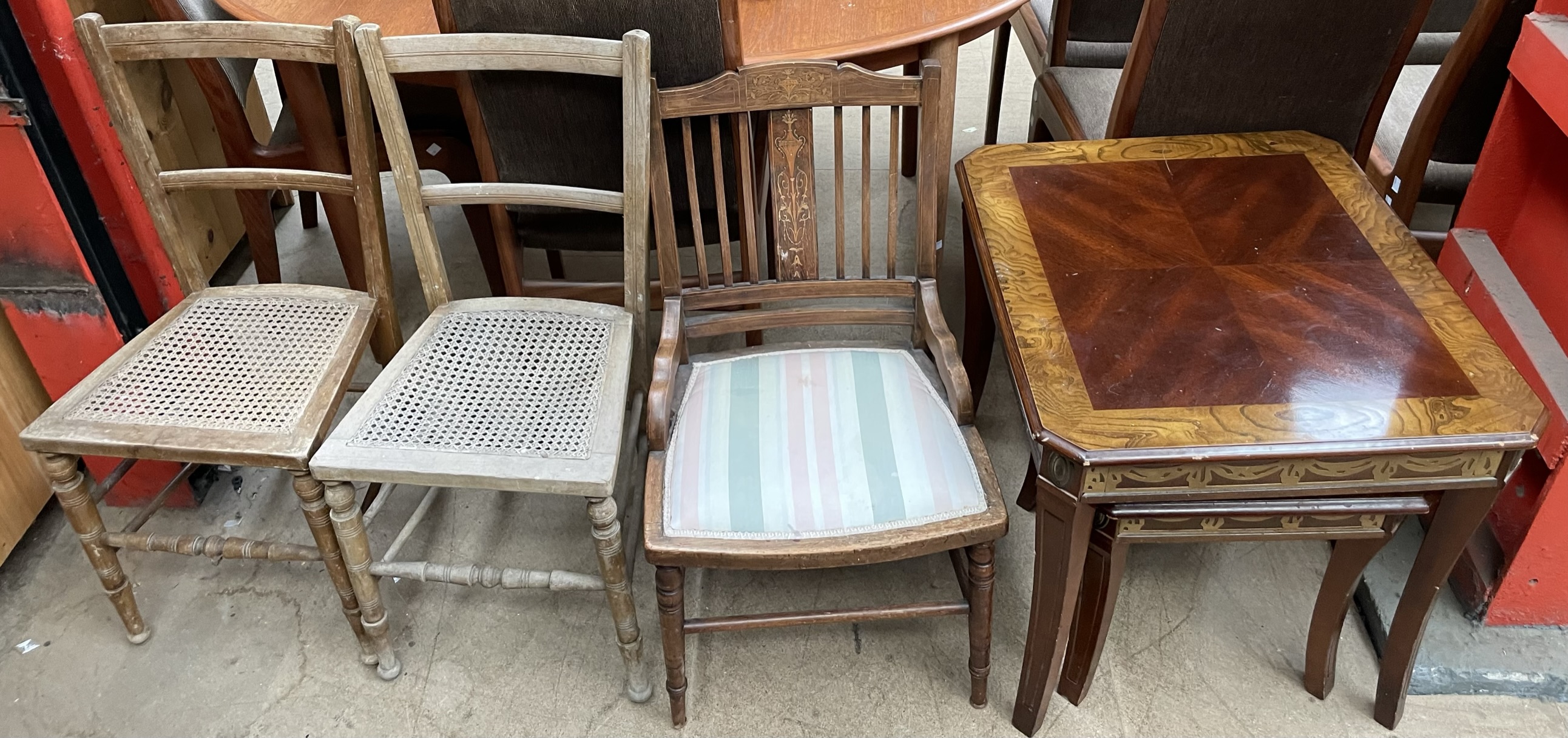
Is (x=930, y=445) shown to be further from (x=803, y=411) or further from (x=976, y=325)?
(x=976, y=325)

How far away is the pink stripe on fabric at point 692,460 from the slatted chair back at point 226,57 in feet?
2.10

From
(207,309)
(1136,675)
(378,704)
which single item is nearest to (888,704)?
(1136,675)

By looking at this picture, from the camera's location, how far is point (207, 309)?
1.92 metres

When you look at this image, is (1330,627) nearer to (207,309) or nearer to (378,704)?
(378,704)

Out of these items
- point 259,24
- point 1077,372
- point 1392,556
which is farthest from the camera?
point 1392,556

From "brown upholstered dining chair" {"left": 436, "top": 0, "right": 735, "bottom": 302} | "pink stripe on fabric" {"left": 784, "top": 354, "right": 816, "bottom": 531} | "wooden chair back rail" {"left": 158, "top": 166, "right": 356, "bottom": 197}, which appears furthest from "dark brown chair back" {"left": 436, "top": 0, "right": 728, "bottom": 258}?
"pink stripe on fabric" {"left": 784, "top": 354, "right": 816, "bottom": 531}

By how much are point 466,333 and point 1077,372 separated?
1.07m

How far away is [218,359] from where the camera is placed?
181 cm

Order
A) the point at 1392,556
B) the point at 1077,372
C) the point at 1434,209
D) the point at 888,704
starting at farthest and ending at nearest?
1. the point at 1434,209
2. the point at 1392,556
3. the point at 888,704
4. the point at 1077,372

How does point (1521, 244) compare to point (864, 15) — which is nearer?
point (1521, 244)

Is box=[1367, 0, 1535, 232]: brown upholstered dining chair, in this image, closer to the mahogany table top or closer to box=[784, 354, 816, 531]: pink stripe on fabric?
the mahogany table top

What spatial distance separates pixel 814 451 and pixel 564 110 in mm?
757

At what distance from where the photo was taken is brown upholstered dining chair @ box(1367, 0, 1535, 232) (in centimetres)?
193

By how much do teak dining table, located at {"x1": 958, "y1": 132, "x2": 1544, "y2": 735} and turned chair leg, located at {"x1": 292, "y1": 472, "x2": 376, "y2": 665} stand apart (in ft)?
3.70
